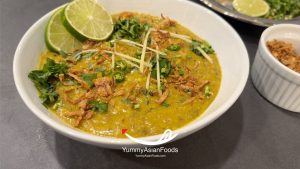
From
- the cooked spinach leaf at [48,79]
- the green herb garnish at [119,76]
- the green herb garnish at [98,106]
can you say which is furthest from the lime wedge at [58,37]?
the green herb garnish at [98,106]

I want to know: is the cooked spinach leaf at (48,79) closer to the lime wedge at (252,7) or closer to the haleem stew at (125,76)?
the haleem stew at (125,76)

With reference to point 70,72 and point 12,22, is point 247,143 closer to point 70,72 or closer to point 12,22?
point 70,72

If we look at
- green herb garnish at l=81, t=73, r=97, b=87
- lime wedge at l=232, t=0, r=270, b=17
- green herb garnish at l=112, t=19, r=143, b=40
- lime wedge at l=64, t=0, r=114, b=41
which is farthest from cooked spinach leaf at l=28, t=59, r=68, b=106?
lime wedge at l=232, t=0, r=270, b=17

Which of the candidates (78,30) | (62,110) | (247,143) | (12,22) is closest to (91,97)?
(62,110)

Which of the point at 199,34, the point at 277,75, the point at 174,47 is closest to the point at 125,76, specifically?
the point at 174,47

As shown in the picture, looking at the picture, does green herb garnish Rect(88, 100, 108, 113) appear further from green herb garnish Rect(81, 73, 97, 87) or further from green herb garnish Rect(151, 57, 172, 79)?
green herb garnish Rect(151, 57, 172, 79)

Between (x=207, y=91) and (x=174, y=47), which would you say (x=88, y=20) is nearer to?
(x=174, y=47)
